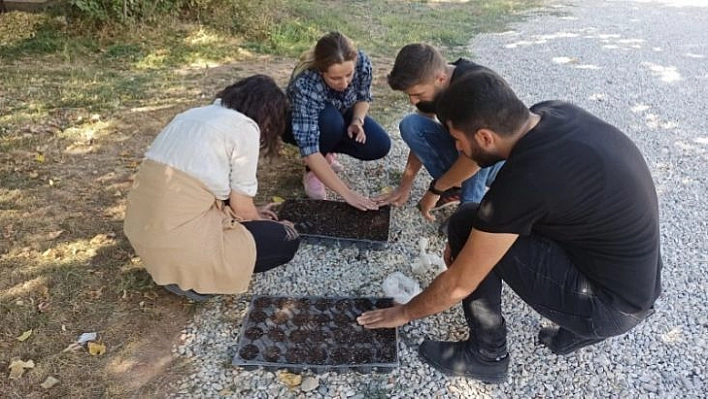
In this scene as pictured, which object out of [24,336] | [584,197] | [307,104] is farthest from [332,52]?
[24,336]

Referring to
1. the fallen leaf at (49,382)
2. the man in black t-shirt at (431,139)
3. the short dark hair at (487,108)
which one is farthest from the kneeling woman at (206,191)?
the short dark hair at (487,108)

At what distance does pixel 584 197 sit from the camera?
1783mm

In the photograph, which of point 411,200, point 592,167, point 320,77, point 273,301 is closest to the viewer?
point 592,167

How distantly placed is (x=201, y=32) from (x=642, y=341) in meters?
6.01

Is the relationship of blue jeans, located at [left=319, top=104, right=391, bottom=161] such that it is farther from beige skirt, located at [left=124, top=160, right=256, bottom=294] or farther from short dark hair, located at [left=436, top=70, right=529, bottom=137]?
short dark hair, located at [left=436, top=70, right=529, bottom=137]

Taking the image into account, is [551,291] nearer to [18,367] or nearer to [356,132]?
[356,132]

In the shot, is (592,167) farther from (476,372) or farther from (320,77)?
(320,77)

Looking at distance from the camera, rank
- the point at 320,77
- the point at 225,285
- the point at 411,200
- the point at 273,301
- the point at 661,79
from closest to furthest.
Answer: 1. the point at 225,285
2. the point at 273,301
3. the point at 320,77
4. the point at 411,200
5. the point at 661,79

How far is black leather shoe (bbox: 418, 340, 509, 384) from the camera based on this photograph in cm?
231

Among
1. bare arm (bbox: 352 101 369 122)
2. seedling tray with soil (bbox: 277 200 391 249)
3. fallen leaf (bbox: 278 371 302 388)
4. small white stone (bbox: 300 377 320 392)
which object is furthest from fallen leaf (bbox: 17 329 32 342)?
bare arm (bbox: 352 101 369 122)

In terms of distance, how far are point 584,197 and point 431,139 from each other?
154cm

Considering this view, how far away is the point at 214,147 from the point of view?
2254 millimetres

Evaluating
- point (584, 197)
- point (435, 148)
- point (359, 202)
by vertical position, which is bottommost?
point (359, 202)

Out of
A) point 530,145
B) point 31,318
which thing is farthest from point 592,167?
point 31,318
